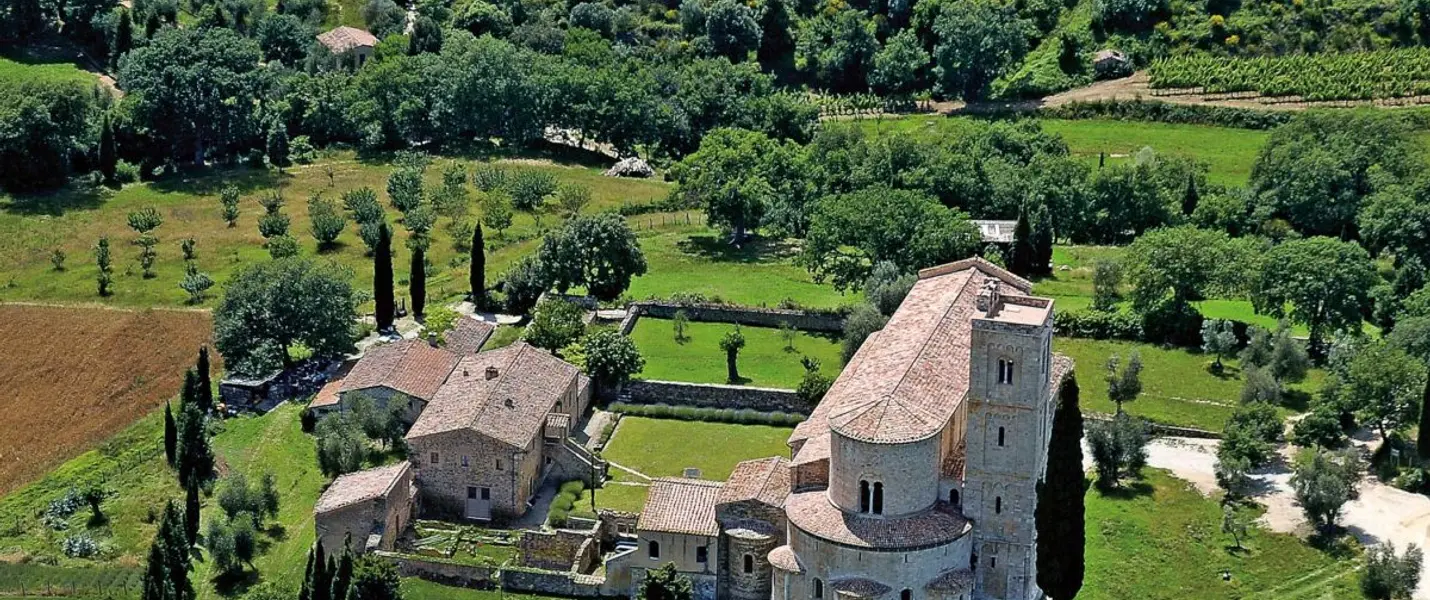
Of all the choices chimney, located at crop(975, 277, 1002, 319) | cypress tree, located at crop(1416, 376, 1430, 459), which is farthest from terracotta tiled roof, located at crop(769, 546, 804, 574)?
cypress tree, located at crop(1416, 376, 1430, 459)

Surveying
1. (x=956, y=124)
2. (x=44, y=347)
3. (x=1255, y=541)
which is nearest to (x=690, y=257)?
(x=956, y=124)

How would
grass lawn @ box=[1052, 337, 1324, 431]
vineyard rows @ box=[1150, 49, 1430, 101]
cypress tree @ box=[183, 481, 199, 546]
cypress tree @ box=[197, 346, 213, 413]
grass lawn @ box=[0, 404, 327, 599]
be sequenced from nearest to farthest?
grass lawn @ box=[0, 404, 327, 599]
cypress tree @ box=[183, 481, 199, 546]
cypress tree @ box=[197, 346, 213, 413]
grass lawn @ box=[1052, 337, 1324, 431]
vineyard rows @ box=[1150, 49, 1430, 101]

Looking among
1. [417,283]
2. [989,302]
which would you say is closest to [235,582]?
[417,283]

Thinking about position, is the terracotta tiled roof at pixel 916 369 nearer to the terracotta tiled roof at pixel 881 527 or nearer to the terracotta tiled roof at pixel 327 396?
the terracotta tiled roof at pixel 881 527

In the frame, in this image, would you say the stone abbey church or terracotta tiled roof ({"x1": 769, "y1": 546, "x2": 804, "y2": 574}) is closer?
the stone abbey church

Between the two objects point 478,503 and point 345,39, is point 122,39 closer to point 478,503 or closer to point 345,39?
point 345,39

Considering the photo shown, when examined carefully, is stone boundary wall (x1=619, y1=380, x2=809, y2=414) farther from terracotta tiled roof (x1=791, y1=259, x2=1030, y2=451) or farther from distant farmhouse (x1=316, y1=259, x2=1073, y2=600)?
terracotta tiled roof (x1=791, y1=259, x2=1030, y2=451)

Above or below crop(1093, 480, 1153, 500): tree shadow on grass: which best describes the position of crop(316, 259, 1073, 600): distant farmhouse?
above
